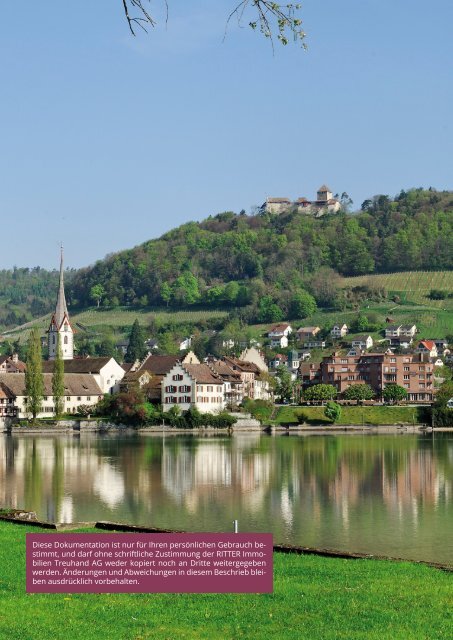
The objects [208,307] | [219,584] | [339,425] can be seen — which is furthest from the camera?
[208,307]

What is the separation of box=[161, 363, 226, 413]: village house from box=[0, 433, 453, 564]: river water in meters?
16.8

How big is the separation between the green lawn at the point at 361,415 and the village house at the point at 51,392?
18.8 metres

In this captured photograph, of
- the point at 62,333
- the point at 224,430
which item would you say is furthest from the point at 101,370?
the point at 224,430

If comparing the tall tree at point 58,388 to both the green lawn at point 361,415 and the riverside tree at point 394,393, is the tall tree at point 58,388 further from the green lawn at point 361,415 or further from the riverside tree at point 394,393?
the riverside tree at point 394,393

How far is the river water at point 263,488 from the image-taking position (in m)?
26.0

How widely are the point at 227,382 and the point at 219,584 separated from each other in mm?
79184

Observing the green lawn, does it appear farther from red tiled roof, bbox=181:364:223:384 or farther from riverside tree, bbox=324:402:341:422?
red tiled roof, bbox=181:364:223:384

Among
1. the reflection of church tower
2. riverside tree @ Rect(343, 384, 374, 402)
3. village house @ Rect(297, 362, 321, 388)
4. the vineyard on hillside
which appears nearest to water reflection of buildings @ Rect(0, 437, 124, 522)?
riverside tree @ Rect(343, 384, 374, 402)

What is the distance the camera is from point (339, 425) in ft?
270

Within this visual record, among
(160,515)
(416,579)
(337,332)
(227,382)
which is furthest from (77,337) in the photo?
(416,579)

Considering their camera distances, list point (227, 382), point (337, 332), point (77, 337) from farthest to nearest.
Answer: point (77, 337), point (337, 332), point (227, 382)

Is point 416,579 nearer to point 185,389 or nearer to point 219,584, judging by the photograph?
point 219,584

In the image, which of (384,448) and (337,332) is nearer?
(384,448)

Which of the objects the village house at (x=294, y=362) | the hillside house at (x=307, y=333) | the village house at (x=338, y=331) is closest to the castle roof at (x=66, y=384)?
the village house at (x=294, y=362)
